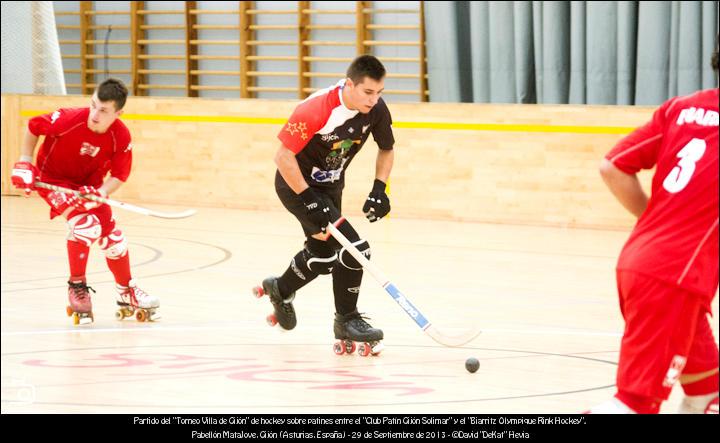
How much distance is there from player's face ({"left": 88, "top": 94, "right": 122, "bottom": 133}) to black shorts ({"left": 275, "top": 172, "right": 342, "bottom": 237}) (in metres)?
1.15

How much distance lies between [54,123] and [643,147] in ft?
14.5

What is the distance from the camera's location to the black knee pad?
244 inches

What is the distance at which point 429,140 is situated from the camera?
12445mm

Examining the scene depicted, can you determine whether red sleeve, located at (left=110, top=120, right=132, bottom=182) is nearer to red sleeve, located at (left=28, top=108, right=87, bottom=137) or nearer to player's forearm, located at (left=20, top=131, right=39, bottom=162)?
red sleeve, located at (left=28, top=108, right=87, bottom=137)

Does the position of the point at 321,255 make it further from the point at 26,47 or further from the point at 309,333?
the point at 26,47

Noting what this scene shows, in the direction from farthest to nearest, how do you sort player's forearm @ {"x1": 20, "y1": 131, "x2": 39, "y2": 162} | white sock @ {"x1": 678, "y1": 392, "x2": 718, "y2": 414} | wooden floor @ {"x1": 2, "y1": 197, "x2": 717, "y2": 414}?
player's forearm @ {"x1": 20, "y1": 131, "x2": 39, "y2": 162} < wooden floor @ {"x1": 2, "y1": 197, "x2": 717, "y2": 414} < white sock @ {"x1": 678, "y1": 392, "x2": 718, "y2": 414}

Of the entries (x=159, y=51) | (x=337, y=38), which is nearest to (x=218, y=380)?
(x=337, y=38)

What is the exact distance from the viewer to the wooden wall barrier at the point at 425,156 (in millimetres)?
11727

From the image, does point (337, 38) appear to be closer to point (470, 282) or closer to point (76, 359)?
point (470, 282)

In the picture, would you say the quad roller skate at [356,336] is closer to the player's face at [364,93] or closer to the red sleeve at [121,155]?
the player's face at [364,93]

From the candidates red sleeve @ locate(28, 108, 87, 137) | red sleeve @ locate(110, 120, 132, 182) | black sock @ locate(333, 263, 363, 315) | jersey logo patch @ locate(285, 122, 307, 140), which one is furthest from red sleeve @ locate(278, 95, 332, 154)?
red sleeve @ locate(28, 108, 87, 137)

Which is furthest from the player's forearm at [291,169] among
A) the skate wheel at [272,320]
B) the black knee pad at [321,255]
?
the skate wheel at [272,320]

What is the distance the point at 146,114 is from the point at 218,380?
8.85 metres

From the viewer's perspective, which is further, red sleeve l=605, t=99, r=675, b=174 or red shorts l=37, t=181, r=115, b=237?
red shorts l=37, t=181, r=115, b=237
